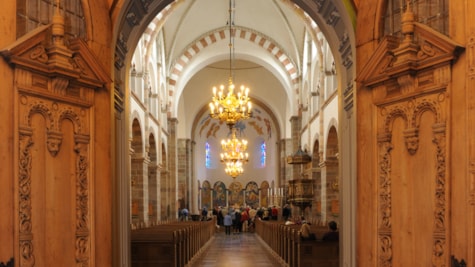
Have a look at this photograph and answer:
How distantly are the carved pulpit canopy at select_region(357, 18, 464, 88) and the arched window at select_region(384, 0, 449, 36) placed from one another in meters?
0.16

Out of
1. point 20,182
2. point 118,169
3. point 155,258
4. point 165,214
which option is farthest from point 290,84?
point 20,182

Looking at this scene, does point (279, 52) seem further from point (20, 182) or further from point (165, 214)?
point (20, 182)

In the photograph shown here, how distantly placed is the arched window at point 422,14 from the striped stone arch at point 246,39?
16824 mm

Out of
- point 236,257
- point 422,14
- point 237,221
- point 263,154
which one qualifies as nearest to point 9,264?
point 422,14

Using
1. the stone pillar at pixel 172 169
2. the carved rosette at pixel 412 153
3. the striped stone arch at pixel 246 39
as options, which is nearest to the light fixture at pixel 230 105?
the striped stone arch at pixel 246 39

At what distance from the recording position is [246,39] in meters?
23.6

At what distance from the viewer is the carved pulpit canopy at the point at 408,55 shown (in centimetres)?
524

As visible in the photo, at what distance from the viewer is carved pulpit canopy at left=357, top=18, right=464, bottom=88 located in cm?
524

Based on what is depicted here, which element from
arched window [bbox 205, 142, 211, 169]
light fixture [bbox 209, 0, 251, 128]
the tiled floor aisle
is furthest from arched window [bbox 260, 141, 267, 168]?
the tiled floor aisle

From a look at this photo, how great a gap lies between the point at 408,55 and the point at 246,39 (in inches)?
718

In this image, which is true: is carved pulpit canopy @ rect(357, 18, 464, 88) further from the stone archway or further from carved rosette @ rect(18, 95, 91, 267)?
carved rosette @ rect(18, 95, 91, 267)

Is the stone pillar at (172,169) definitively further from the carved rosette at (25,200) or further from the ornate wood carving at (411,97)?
the carved rosette at (25,200)

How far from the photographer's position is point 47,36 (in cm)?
567

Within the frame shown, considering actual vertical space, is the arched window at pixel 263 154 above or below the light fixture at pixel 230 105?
below
